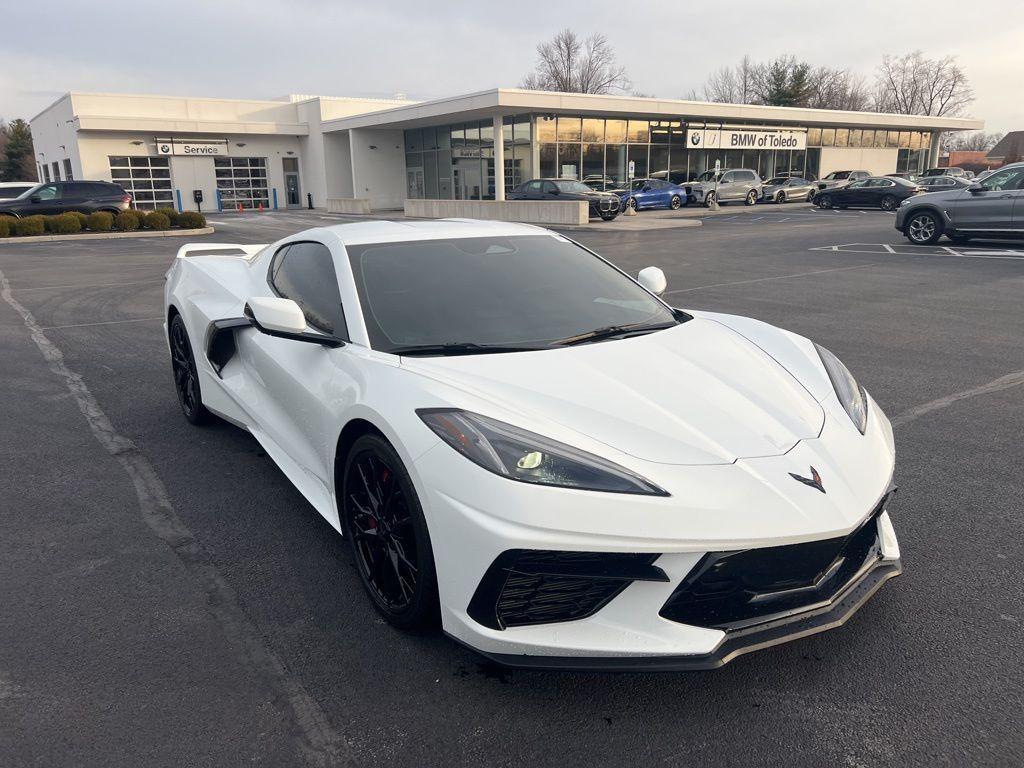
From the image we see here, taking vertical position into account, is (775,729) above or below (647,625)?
below

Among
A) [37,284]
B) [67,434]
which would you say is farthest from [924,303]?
[37,284]

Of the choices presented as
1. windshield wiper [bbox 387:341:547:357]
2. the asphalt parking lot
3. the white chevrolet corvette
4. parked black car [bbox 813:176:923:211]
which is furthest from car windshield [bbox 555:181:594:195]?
windshield wiper [bbox 387:341:547:357]

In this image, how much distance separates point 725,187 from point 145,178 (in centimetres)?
3054

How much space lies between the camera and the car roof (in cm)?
391

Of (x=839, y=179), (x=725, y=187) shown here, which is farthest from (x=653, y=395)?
(x=839, y=179)

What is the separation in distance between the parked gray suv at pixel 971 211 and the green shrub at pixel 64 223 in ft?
75.9

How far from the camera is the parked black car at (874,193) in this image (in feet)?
107

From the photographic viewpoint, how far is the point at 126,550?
3.57 m

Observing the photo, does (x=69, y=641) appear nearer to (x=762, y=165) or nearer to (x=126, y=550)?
(x=126, y=550)

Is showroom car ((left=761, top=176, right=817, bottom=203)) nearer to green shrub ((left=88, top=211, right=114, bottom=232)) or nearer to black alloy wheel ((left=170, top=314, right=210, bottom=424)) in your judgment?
green shrub ((left=88, top=211, right=114, bottom=232))

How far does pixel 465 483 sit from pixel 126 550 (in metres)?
2.08

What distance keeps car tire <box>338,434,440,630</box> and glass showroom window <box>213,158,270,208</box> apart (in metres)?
45.3

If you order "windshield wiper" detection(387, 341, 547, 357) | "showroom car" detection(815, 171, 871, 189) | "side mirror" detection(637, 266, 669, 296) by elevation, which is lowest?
"windshield wiper" detection(387, 341, 547, 357)

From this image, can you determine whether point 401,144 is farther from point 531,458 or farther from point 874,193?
point 531,458
